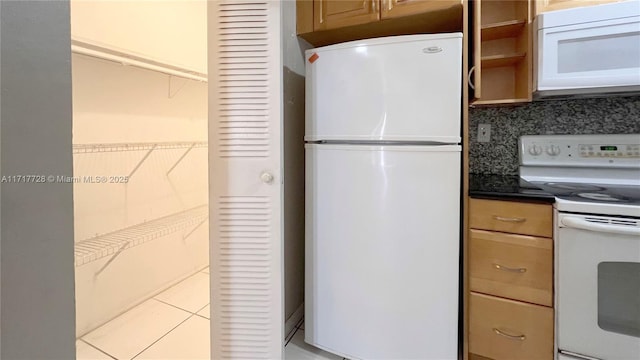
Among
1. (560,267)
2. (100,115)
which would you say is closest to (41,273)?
(100,115)

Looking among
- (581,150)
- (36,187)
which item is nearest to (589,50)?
(581,150)

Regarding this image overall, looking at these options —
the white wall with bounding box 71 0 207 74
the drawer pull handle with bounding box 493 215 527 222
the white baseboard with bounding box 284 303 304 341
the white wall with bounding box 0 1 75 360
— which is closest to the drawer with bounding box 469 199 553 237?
the drawer pull handle with bounding box 493 215 527 222

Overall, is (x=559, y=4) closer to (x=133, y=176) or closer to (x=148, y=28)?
(x=148, y=28)

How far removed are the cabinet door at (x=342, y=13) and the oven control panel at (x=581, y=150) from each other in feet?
3.86

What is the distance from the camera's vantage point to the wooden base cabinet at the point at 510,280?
4.26ft

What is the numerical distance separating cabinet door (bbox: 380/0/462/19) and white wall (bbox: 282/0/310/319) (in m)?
0.55

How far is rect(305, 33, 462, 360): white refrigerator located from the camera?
4.44ft

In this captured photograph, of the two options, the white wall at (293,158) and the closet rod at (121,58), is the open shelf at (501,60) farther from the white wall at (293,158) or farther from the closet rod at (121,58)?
the closet rod at (121,58)

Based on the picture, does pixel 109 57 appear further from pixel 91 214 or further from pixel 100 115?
pixel 91 214

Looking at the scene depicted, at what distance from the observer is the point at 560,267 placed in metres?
1.26

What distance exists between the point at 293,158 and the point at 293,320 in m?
1.01

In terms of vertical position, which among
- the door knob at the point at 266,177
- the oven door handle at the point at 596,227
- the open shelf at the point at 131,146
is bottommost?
the oven door handle at the point at 596,227

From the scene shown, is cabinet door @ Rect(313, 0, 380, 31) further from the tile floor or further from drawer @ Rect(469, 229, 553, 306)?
the tile floor

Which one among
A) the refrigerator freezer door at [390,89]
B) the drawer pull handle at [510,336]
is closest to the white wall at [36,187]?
the refrigerator freezer door at [390,89]
